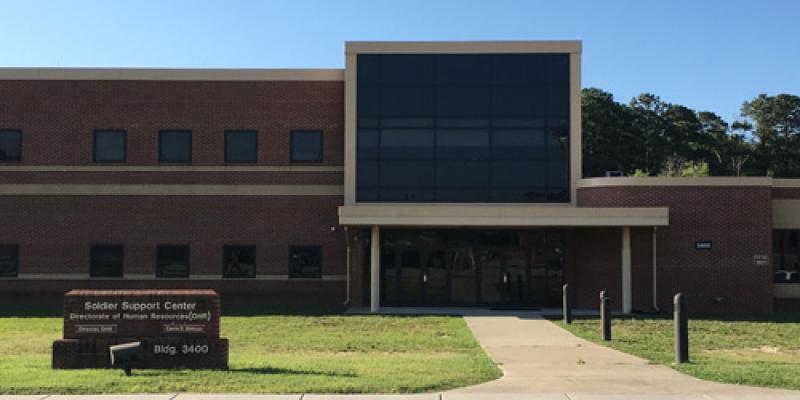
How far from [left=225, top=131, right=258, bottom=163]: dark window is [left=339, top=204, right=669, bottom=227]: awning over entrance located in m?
4.92

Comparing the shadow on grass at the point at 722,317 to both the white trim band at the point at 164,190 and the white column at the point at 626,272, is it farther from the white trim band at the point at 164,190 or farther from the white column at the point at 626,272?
the white trim band at the point at 164,190

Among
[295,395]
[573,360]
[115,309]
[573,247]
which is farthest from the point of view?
[573,247]

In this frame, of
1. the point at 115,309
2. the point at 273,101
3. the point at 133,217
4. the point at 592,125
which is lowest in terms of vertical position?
the point at 115,309

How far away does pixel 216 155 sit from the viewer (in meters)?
28.0

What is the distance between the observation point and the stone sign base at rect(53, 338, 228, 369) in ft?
40.4

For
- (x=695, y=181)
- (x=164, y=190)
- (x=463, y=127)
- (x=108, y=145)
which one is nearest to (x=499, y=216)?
(x=463, y=127)

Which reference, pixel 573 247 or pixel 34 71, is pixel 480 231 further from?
pixel 34 71

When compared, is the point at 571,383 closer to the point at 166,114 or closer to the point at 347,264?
the point at 347,264

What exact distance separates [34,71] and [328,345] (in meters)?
17.9

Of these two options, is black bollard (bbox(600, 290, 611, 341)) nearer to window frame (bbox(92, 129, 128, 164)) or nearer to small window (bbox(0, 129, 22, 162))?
window frame (bbox(92, 129, 128, 164))

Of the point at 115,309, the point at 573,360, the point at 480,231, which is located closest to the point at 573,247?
the point at 480,231

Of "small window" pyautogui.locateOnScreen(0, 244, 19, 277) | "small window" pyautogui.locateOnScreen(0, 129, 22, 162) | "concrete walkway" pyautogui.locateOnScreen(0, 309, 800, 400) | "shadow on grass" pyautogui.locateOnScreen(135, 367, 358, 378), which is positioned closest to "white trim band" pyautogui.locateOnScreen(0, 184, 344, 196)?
"small window" pyautogui.locateOnScreen(0, 129, 22, 162)

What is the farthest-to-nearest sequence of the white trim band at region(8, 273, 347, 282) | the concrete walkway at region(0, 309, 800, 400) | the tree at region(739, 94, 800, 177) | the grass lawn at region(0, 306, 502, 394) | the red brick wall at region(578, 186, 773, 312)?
the tree at region(739, 94, 800, 177) < the white trim band at region(8, 273, 347, 282) < the red brick wall at region(578, 186, 773, 312) < the grass lawn at region(0, 306, 502, 394) < the concrete walkway at region(0, 309, 800, 400)

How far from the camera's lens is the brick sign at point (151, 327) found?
1240 cm
